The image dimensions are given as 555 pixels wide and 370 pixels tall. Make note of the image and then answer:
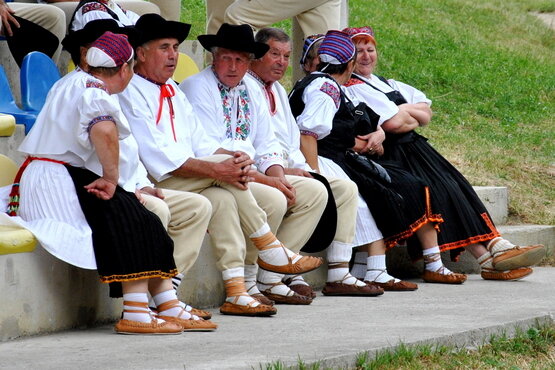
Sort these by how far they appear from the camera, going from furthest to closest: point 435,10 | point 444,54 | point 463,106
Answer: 1. point 435,10
2. point 444,54
3. point 463,106

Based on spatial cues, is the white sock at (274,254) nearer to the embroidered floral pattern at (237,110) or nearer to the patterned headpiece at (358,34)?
the embroidered floral pattern at (237,110)

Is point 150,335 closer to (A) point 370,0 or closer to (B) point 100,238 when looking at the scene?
(B) point 100,238

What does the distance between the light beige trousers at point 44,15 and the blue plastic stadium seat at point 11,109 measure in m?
0.68

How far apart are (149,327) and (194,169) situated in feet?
3.27

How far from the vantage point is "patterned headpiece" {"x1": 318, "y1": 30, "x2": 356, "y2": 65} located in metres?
6.84

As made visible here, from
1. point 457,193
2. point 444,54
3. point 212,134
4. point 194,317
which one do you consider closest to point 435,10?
point 444,54

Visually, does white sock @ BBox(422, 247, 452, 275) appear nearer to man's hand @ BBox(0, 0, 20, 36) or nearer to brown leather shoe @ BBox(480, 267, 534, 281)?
brown leather shoe @ BBox(480, 267, 534, 281)

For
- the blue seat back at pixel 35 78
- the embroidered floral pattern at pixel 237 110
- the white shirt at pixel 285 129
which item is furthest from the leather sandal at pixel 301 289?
the blue seat back at pixel 35 78

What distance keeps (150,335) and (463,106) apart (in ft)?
25.8

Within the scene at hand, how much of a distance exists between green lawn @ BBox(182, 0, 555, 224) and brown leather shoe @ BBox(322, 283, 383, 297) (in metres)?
2.46

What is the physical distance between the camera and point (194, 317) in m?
5.19

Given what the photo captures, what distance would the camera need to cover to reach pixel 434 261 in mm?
7102

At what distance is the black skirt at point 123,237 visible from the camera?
494 centimetres

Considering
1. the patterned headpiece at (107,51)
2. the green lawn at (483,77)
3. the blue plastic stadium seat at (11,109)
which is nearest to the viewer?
the patterned headpiece at (107,51)
